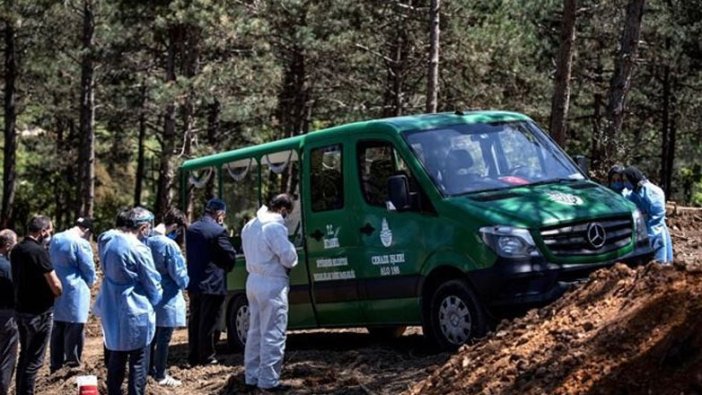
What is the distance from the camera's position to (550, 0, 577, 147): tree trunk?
56.6ft

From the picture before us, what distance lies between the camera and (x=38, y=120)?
46938 mm

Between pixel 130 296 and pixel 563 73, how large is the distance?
967 centimetres

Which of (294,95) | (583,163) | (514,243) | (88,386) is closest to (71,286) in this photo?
(514,243)

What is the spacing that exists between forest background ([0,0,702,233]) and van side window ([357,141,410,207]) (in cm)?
1183

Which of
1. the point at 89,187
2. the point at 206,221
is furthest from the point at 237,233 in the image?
the point at 89,187

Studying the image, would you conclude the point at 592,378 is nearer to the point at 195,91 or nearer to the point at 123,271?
the point at 123,271

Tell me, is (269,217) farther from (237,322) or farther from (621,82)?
(621,82)

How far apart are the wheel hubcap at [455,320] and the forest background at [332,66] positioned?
43.6 ft

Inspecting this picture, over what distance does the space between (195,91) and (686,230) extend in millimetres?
13540

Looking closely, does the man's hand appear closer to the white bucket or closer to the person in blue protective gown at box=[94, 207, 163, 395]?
the person in blue protective gown at box=[94, 207, 163, 395]

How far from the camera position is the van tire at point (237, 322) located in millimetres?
13977

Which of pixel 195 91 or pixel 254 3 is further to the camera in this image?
pixel 254 3

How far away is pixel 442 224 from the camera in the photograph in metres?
10.9

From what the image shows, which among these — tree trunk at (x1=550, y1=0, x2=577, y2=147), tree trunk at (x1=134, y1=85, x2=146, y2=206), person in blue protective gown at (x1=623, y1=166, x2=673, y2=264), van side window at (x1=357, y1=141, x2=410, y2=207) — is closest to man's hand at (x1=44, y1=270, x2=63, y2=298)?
van side window at (x1=357, y1=141, x2=410, y2=207)
